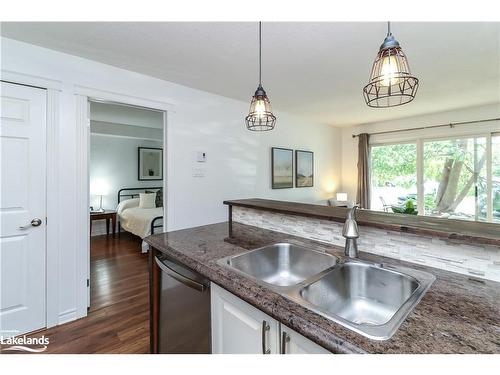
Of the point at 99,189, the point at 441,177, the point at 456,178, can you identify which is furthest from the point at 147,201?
the point at 456,178

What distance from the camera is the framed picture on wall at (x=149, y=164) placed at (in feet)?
19.1

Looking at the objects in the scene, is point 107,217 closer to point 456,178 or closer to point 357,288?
point 357,288

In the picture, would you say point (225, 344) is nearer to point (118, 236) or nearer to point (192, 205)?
point (192, 205)

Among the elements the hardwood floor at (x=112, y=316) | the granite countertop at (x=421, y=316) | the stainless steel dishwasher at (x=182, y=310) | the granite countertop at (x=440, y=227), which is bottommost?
the hardwood floor at (x=112, y=316)

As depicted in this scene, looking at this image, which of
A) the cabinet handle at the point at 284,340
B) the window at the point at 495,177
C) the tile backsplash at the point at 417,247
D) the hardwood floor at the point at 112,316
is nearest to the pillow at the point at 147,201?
the hardwood floor at the point at 112,316

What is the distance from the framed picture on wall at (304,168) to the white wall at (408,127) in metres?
1.16

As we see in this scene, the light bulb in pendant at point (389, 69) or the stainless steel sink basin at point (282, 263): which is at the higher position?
the light bulb in pendant at point (389, 69)

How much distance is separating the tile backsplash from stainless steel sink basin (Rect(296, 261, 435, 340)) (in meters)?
0.14

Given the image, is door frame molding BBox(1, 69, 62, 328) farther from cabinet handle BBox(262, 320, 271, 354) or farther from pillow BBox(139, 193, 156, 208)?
pillow BBox(139, 193, 156, 208)

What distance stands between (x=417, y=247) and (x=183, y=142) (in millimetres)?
2426

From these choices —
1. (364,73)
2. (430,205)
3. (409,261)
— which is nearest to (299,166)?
(364,73)

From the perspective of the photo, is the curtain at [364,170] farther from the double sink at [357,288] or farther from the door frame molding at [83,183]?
the door frame molding at [83,183]

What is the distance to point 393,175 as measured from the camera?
186 inches
